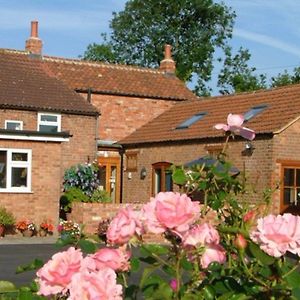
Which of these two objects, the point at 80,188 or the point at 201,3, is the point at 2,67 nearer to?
the point at 80,188

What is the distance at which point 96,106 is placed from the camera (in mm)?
34281

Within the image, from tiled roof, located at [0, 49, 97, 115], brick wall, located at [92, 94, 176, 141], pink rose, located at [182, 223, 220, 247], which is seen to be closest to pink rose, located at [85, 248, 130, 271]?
pink rose, located at [182, 223, 220, 247]

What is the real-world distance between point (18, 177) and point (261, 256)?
23.0 meters

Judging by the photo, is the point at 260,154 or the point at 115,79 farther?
the point at 115,79

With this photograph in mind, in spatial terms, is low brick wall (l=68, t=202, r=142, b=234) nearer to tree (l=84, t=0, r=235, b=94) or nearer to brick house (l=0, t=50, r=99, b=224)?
brick house (l=0, t=50, r=99, b=224)

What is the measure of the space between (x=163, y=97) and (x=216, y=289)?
3316cm

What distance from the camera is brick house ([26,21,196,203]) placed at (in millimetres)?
33719

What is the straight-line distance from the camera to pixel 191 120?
31.7 m

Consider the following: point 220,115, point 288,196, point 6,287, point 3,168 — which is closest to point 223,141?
point 288,196

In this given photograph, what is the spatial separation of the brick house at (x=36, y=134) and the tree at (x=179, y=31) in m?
26.7

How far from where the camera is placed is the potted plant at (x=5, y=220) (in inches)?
943

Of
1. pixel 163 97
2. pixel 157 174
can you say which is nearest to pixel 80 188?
pixel 157 174

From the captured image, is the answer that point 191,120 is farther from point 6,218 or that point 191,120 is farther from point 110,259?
point 110,259

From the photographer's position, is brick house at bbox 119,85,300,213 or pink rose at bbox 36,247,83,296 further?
brick house at bbox 119,85,300,213
